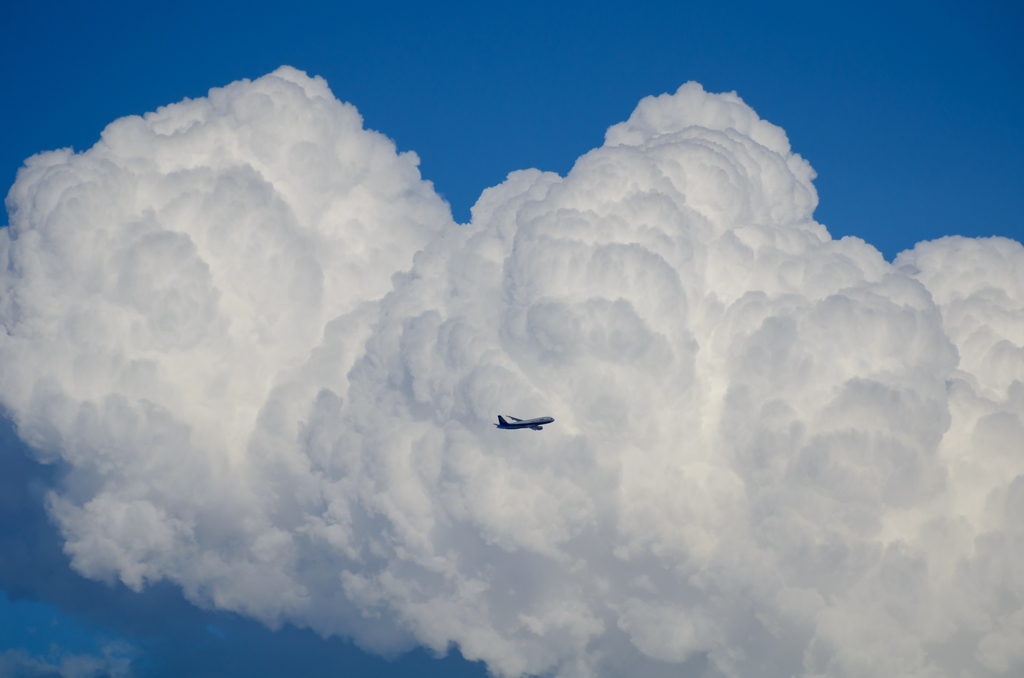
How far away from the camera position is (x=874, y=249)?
164 m

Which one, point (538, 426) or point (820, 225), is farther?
point (820, 225)

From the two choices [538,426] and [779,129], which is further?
[779,129]

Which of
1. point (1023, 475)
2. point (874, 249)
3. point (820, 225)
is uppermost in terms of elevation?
point (820, 225)

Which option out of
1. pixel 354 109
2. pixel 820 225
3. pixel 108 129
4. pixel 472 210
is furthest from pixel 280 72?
pixel 820 225

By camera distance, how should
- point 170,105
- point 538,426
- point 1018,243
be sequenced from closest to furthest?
1. point 538,426
2. point 1018,243
3. point 170,105

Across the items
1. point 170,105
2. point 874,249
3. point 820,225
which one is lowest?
point 874,249

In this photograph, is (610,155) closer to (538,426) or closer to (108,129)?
(538,426)

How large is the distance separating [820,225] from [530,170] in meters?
50.0

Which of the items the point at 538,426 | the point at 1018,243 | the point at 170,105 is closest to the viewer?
the point at 538,426

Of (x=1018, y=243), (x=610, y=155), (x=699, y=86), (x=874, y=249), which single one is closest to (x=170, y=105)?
(x=610, y=155)

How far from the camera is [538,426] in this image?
155m

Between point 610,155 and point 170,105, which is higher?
point 170,105

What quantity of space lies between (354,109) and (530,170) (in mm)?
34764

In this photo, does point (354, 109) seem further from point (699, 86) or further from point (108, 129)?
point (699, 86)
